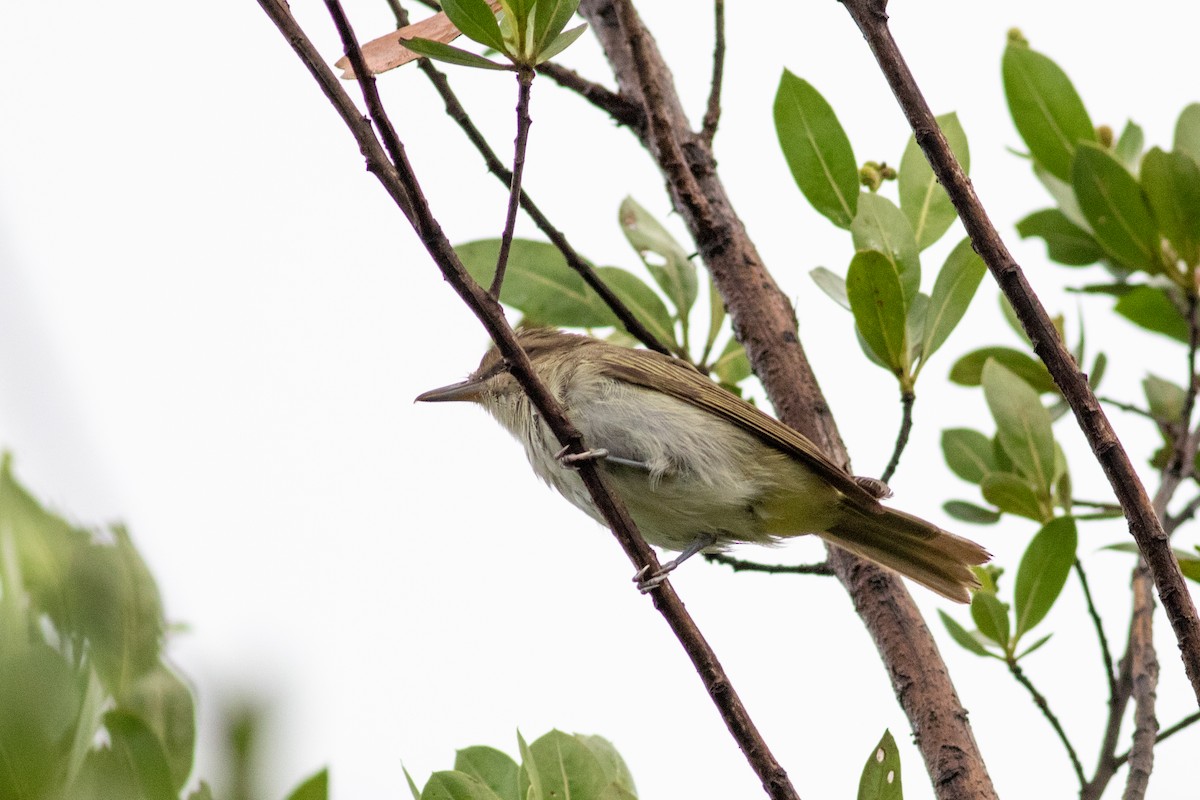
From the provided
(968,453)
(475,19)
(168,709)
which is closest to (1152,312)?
(968,453)

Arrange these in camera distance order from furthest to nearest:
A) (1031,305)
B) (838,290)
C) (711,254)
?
(711,254) → (838,290) → (1031,305)

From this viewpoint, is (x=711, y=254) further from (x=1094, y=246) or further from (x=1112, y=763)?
(x=1112, y=763)

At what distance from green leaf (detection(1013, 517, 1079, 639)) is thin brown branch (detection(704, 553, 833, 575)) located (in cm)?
58

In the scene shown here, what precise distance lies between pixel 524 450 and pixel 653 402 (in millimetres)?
468

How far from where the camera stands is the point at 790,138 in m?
3.74

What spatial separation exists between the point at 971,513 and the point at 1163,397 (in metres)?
0.86

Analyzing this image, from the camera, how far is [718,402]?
4121 millimetres

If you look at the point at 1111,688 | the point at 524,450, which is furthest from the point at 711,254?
the point at 1111,688

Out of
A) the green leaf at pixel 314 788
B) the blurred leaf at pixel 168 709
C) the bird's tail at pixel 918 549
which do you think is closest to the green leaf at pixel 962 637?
the bird's tail at pixel 918 549

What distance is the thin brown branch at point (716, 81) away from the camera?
12.9 ft

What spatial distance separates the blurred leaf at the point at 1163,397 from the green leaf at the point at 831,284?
4.80ft

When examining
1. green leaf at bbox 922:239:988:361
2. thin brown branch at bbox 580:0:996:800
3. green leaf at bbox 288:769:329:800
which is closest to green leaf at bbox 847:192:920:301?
green leaf at bbox 922:239:988:361

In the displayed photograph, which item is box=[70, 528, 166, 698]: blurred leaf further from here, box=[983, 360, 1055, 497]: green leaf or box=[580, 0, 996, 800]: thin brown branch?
box=[983, 360, 1055, 497]: green leaf

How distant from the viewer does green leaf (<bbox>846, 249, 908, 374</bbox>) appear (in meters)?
3.39
